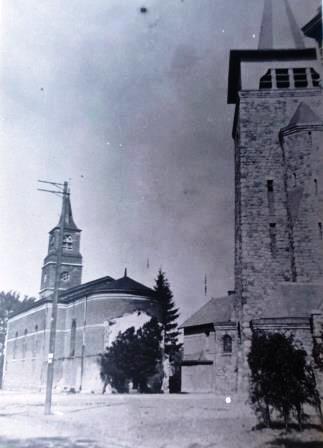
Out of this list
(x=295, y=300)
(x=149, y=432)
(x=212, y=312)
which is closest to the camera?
(x=149, y=432)

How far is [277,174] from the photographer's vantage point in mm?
23766

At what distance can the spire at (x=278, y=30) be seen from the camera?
25.6 m

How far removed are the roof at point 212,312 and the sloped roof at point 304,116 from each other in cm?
1694

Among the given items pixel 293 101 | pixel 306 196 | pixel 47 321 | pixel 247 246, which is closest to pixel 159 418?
pixel 247 246

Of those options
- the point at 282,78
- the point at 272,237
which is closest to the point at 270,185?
the point at 272,237

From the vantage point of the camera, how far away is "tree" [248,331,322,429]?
437 inches

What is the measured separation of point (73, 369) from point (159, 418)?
2340cm

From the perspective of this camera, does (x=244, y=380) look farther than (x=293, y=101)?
No

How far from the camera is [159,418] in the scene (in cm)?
1259

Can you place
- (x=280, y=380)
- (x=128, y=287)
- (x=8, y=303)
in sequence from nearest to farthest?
1. (x=280, y=380)
2. (x=128, y=287)
3. (x=8, y=303)

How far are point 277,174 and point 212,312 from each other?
58.1 ft

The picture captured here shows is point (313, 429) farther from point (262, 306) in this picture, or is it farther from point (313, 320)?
point (262, 306)

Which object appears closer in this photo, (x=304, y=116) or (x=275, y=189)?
(x=304, y=116)

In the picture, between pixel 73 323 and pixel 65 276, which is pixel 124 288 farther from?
pixel 65 276
